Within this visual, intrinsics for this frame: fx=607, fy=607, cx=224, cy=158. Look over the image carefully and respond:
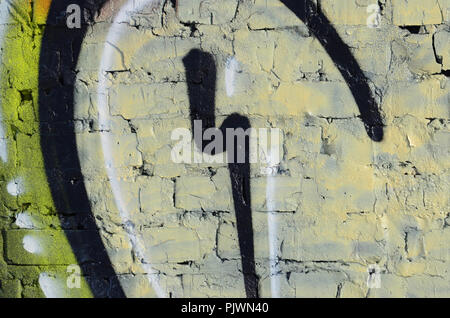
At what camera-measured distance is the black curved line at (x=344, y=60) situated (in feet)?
7.88

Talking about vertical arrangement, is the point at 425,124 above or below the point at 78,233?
above

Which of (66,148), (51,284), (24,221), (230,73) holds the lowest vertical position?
(51,284)

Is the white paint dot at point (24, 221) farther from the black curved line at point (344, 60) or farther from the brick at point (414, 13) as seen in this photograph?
the brick at point (414, 13)

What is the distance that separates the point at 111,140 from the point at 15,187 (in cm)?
46

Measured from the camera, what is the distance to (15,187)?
2.53 m

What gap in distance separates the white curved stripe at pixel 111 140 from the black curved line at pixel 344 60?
2.05ft

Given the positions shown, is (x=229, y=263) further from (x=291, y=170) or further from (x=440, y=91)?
(x=440, y=91)

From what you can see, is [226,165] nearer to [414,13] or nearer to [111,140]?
[111,140]

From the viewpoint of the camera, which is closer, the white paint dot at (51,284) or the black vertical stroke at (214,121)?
the black vertical stroke at (214,121)

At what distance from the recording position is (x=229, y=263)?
2482mm

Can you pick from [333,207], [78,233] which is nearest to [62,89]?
[78,233]

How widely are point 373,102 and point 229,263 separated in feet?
2.85

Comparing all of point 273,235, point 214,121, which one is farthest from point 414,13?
point 273,235

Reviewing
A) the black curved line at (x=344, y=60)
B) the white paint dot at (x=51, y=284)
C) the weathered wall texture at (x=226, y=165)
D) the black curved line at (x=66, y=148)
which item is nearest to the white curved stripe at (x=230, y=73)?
the weathered wall texture at (x=226, y=165)
